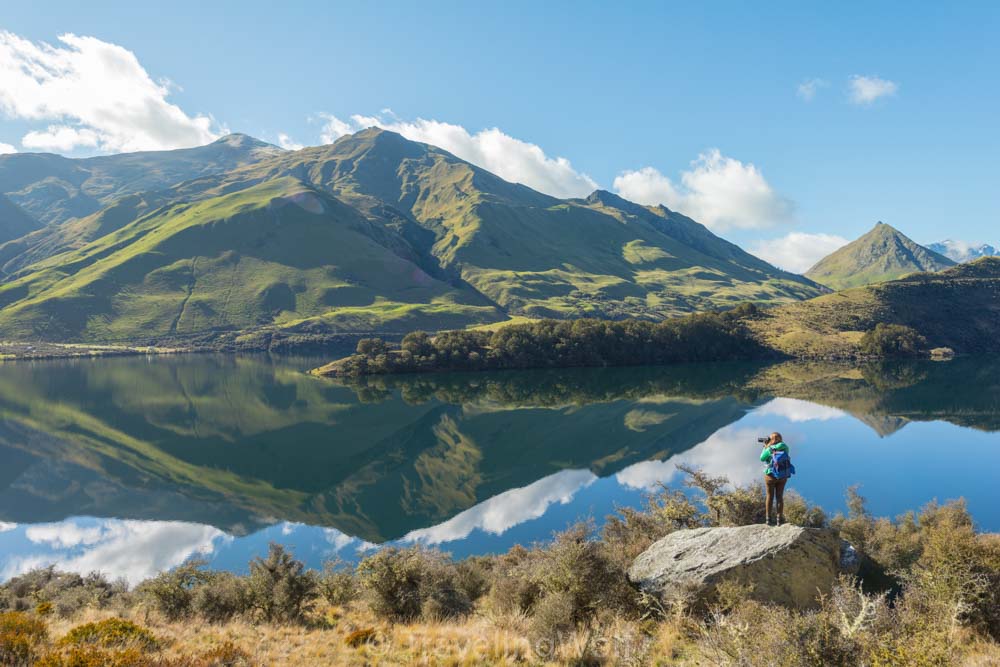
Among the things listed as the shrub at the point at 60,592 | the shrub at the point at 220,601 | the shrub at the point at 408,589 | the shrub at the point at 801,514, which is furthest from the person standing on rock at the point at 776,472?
the shrub at the point at 60,592

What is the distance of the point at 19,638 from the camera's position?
12250 millimetres

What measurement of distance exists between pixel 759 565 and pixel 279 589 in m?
14.9

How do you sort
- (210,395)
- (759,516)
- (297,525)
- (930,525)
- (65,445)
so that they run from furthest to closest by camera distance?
(210,395), (65,445), (297,525), (930,525), (759,516)

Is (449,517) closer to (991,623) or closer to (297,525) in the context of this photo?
(297,525)

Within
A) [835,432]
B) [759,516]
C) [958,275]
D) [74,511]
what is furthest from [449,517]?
[958,275]

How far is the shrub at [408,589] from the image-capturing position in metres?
17.3

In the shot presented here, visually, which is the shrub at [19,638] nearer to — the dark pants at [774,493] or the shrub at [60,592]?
the shrub at [60,592]

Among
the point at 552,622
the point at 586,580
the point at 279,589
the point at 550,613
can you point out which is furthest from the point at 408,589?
the point at 586,580

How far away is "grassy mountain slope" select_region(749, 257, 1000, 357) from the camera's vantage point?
15175 centimetres

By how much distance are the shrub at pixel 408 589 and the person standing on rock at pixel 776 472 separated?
10434 mm

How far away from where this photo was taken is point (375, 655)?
1351cm

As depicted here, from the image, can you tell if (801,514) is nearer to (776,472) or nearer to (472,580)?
(776,472)

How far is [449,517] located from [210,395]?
3028 inches

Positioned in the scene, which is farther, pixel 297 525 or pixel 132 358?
pixel 132 358
